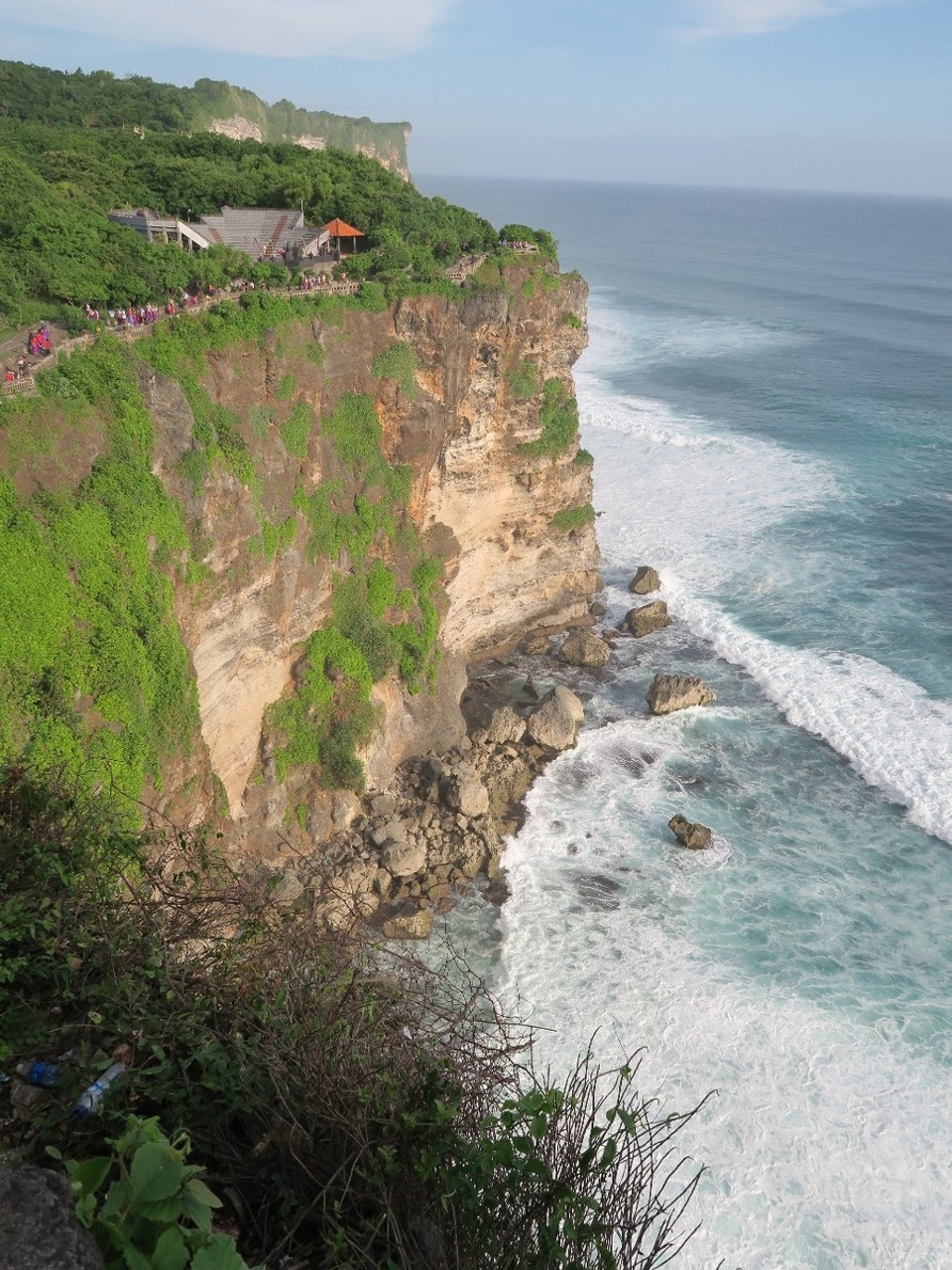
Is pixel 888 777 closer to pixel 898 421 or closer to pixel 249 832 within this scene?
pixel 249 832

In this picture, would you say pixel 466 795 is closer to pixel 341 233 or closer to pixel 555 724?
pixel 555 724

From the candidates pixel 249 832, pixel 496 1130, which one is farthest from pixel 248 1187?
pixel 249 832

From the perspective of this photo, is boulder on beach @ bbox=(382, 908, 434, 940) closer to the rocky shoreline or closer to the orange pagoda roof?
the rocky shoreline

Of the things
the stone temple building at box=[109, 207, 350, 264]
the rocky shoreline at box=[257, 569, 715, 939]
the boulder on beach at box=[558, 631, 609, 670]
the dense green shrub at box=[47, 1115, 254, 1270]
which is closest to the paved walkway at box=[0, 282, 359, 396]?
the stone temple building at box=[109, 207, 350, 264]

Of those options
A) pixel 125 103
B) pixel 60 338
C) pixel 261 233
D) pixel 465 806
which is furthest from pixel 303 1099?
pixel 125 103

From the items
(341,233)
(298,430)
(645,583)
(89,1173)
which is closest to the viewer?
(89,1173)

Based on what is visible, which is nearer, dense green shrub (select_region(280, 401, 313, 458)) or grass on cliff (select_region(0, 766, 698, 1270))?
grass on cliff (select_region(0, 766, 698, 1270))

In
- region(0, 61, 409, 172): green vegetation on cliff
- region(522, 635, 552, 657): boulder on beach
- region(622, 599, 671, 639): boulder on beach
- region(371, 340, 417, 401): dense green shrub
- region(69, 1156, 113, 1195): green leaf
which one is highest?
region(0, 61, 409, 172): green vegetation on cliff
